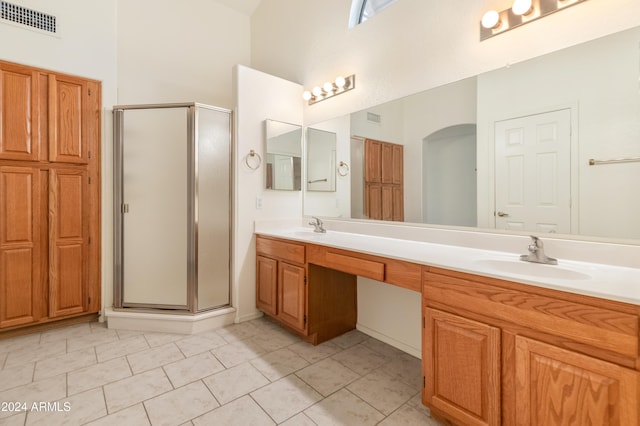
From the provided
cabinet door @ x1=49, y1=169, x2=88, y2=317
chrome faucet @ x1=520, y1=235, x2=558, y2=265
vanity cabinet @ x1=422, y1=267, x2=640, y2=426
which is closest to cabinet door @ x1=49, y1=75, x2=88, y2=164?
cabinet door @ x1=49, y1=169, x2=88, y2=317

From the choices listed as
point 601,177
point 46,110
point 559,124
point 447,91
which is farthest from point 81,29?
point 601,177

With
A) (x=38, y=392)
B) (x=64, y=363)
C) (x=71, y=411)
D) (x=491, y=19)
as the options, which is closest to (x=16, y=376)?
(x=64, y=363)

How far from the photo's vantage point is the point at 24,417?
151cm

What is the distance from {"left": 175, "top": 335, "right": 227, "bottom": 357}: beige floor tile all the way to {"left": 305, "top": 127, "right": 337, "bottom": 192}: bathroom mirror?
1.59 m

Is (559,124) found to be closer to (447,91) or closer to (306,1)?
(447,91)

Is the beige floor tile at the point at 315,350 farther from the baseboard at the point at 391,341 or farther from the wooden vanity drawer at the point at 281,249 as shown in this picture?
the wooden vanity drawer at the point at 281,249

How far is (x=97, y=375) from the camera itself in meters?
1.86

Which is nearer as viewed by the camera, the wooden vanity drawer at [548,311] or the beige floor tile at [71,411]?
the wooden vanity drawer at [548,311]

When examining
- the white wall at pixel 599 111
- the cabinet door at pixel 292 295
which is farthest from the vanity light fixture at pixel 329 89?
the cabinet door at pixel 292 295

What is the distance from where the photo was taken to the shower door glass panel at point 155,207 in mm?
2650

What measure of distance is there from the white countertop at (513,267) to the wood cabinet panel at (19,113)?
2.43 metres

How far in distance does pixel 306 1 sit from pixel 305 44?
1.33 ft

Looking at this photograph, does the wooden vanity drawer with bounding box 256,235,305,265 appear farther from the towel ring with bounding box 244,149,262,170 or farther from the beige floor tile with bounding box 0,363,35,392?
the beige floor tile with bounding box 0,363,35,392

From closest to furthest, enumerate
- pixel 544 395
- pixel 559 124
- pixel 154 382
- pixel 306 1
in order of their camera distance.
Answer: pixel 544 395 → pixel 559 124 → pixel 154 382 → pixel 306 1
